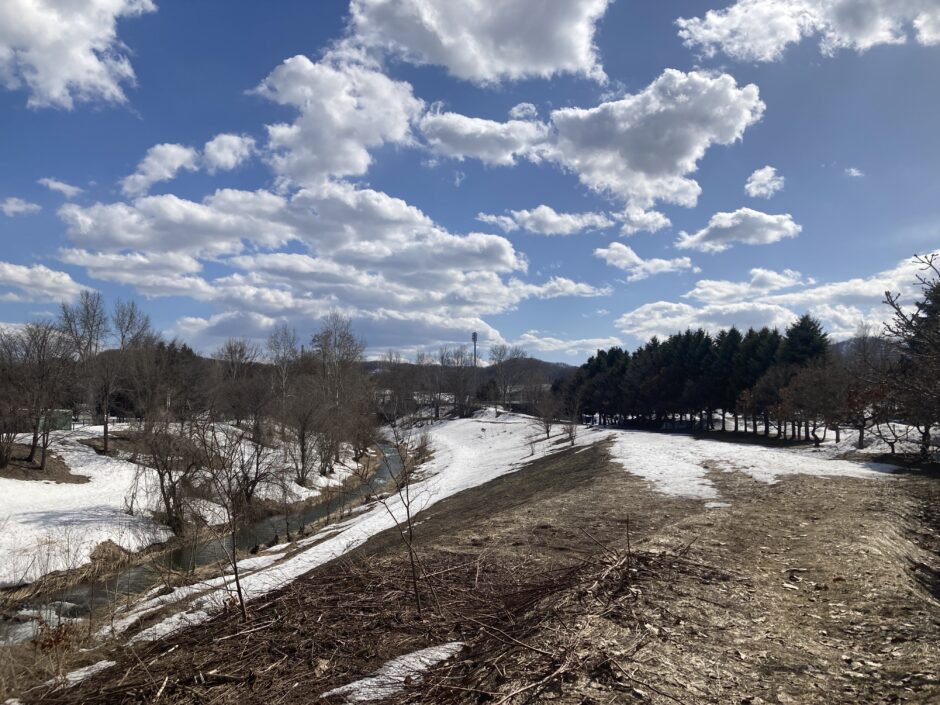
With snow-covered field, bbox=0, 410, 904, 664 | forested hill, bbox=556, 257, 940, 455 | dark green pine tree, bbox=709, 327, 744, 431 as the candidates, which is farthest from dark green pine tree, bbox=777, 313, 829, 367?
snow-covered field, bbox=0, 410, 904, 664

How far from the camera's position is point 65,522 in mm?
21844

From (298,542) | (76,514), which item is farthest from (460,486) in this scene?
(76,514)

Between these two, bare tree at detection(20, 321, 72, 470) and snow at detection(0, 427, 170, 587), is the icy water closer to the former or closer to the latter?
snow at detection(0, 427, 170, 587)

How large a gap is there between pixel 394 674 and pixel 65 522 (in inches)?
907

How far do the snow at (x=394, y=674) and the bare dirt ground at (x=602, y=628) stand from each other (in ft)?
0.39

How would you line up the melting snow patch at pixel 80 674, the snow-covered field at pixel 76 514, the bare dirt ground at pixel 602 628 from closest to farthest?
the bare dirt ground at pixel 602 628 → the melting snow patch at pixel 80 674 → the snow-covered field at pixel 76 514

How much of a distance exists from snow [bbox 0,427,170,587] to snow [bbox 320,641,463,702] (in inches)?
520

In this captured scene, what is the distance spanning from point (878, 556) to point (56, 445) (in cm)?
4005

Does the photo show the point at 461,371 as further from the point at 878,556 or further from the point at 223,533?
the point at 878,556

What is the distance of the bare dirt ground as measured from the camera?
14.2 feet

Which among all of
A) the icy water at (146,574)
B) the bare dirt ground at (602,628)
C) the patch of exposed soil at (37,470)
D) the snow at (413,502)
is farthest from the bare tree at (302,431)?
the bare dirt ground at (602,628)

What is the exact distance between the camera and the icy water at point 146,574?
12.2 meters

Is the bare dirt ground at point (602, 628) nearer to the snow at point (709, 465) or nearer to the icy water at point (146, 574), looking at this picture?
the icy water at point (146, 574)

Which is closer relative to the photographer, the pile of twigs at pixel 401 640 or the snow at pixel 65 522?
the pile of twigs at pixel 401 640
